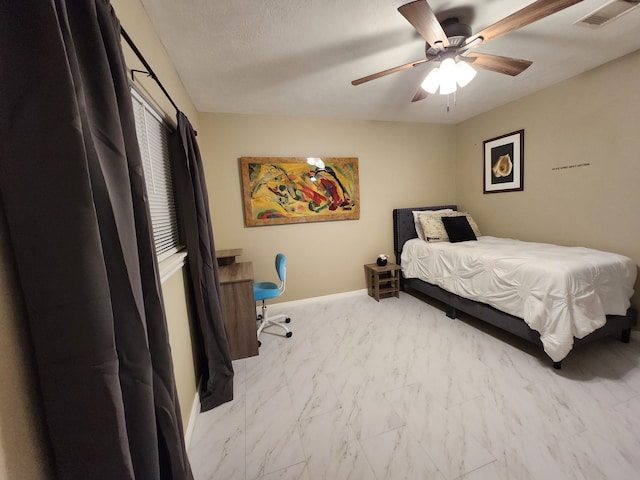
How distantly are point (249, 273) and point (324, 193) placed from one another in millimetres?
1532

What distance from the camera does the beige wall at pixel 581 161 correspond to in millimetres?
2213

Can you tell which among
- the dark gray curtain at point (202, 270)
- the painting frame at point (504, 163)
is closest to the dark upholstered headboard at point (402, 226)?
the painting frame at point (504, 163)

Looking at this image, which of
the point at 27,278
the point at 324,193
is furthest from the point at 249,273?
the point at 27,278

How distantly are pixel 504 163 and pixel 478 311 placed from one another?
6.63ft

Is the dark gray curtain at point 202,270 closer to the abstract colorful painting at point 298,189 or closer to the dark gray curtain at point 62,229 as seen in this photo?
the dark gray curtain at point 62,229

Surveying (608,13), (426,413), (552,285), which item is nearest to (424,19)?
(608,13)

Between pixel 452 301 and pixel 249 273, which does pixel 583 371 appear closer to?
pixel 452 301

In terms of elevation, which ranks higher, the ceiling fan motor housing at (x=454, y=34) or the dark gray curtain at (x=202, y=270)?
the ceiling fan motor housing at (x=454, y=34)

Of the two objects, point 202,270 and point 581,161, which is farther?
point 581,161

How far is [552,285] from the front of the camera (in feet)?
6.04

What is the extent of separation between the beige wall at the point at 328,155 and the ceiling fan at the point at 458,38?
1.66m

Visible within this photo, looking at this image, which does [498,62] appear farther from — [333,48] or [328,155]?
[328,155]

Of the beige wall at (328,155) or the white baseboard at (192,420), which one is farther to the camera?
the beige wall at (328,155)

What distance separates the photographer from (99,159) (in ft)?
2.01
